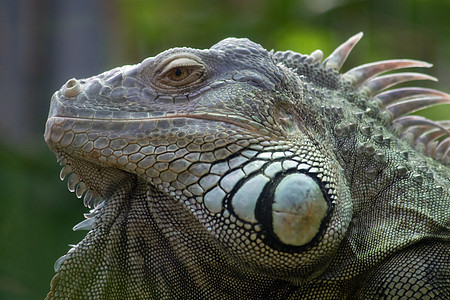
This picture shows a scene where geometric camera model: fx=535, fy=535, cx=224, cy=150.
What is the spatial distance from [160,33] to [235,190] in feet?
34.3

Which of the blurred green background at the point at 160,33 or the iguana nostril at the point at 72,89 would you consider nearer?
the iguana nostril at the point at 72,89

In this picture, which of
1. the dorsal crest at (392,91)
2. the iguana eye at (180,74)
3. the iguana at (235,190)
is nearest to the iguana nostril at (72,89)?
the iguana at (235,190)

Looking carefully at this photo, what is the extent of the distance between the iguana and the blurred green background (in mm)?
6428

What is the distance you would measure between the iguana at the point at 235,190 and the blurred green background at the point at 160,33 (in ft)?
21.1

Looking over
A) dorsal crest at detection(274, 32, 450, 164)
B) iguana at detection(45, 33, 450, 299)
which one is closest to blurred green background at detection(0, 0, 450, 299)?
dorsal crest at detection(274, 32, 450, 164)

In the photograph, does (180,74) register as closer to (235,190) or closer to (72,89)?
(72,89)

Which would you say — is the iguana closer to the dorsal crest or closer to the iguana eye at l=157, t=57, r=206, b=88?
the iguana eye at l=157, t=57, r=206, b=88

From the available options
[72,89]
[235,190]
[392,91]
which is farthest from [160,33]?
[235,190]

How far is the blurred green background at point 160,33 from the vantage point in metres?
10.8

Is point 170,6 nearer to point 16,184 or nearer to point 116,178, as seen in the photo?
point 16,184

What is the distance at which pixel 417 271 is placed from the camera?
100 inches

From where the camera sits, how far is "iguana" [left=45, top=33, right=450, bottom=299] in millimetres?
2475

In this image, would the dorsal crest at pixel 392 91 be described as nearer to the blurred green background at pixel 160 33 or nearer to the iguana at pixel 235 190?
the iguana at pixel 235 190

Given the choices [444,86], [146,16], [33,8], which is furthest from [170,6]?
[444,86]
